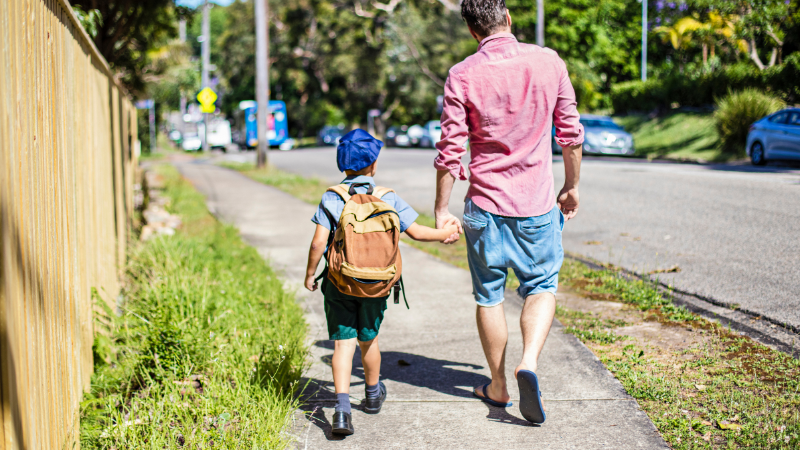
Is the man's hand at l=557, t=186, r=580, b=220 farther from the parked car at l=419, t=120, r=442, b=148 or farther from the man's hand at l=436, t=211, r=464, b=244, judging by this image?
the parked car at l=419, t=120, r=442, b=148

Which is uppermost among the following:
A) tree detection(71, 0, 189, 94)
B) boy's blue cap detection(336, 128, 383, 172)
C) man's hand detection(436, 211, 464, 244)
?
tree detection(71, 0, 189, 94)

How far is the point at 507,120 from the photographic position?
336 centimetres

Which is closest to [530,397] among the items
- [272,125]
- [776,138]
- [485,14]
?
[485,14]

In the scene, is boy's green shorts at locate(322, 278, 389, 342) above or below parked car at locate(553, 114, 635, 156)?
below

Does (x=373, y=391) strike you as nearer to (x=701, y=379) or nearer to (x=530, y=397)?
(x=530, y=397)

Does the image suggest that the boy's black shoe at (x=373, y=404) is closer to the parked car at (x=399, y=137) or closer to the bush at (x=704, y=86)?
the bush at (x=704, y=86)

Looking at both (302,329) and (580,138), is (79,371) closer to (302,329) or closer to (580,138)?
(302,329)

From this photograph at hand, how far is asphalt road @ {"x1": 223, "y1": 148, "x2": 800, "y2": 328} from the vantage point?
5.94 metres

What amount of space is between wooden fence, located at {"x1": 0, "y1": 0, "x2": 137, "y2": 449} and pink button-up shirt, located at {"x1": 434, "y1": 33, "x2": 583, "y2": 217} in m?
1.68

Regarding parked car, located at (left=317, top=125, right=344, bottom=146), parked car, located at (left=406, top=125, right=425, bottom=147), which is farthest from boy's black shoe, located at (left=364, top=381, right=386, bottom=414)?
parked car, located at (left=317, top=125, right=344, bottom=146)

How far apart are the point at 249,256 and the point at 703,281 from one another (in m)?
4.21

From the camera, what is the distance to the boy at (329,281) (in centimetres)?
339

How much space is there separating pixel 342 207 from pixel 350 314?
508 mm

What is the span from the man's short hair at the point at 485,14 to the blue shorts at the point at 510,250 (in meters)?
0.80
